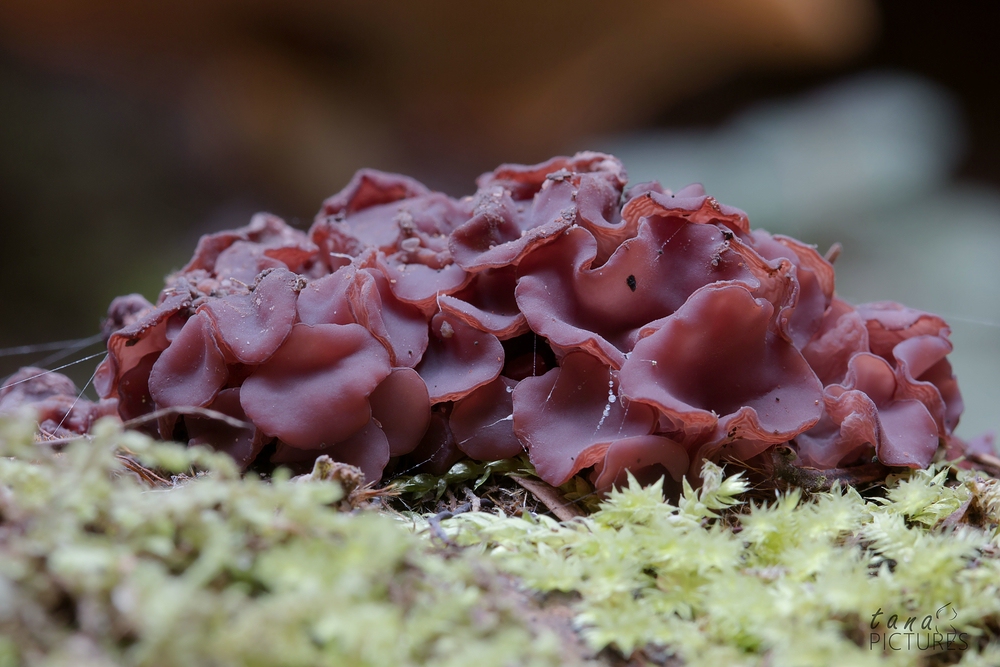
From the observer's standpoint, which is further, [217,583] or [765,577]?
[765,577]

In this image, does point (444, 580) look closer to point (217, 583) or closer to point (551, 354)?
point (217, 583)

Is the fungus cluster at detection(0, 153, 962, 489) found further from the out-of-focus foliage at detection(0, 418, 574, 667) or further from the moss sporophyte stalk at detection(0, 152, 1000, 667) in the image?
the out-of-focus foliage at detection(0, 418, 574, 667)

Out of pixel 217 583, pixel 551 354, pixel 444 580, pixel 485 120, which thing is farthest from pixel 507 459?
pixel 485 120

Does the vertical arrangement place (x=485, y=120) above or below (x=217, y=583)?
above

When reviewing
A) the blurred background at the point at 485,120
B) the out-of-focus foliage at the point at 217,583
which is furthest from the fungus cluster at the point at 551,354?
the blurred background at the point at 485,120

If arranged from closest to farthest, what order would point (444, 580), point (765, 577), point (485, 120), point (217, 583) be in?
point (217, 583) < point (444, 580) < point (765, 577) < point (485, 120)

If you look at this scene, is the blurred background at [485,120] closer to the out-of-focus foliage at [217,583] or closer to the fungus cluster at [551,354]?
the fungus cluster at [551,354]

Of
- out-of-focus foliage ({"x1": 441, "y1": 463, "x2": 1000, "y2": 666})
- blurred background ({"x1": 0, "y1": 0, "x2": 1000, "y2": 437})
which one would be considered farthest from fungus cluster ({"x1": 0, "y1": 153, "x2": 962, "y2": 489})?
blurred background ({"x1": 0, "y1": 0, "x2": 1000, "y2": 437})
